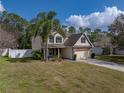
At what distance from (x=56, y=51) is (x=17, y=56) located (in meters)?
8.45

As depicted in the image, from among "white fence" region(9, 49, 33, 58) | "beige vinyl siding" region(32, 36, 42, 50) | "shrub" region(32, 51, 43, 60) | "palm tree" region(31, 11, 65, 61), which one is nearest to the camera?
"palm tree" region(31, 11, 65, 61)

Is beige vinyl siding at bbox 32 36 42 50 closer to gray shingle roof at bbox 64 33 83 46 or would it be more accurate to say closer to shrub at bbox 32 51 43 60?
shrub at bbox 32 51 43 60

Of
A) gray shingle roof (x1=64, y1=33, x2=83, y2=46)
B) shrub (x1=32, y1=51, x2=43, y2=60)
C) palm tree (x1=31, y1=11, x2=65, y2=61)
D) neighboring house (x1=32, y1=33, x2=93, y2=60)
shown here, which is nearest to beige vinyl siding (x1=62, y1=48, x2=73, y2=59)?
neighboring house (x1=32, y1=33, x2=93, y2=60)

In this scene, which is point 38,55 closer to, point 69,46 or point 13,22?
point 69,46

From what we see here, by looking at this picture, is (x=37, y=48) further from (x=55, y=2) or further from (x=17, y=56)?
(x=55, y=2)

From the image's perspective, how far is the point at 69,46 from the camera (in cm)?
3070

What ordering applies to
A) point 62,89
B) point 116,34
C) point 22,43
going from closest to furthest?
point 62,89 → point 116,34 → point 22,43

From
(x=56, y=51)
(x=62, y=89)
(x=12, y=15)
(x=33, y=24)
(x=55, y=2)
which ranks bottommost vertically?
(x=62, y=89)

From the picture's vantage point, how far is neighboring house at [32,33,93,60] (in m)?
30.6

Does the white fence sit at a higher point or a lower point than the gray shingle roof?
lower


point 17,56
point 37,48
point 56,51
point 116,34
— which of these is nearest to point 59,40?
point 56,51

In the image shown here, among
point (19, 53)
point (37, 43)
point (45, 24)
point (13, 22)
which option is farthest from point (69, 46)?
point (13, 22)

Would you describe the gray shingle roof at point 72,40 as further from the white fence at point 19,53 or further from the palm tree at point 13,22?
the palm tree at point 13,22

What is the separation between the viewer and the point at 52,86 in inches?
459
